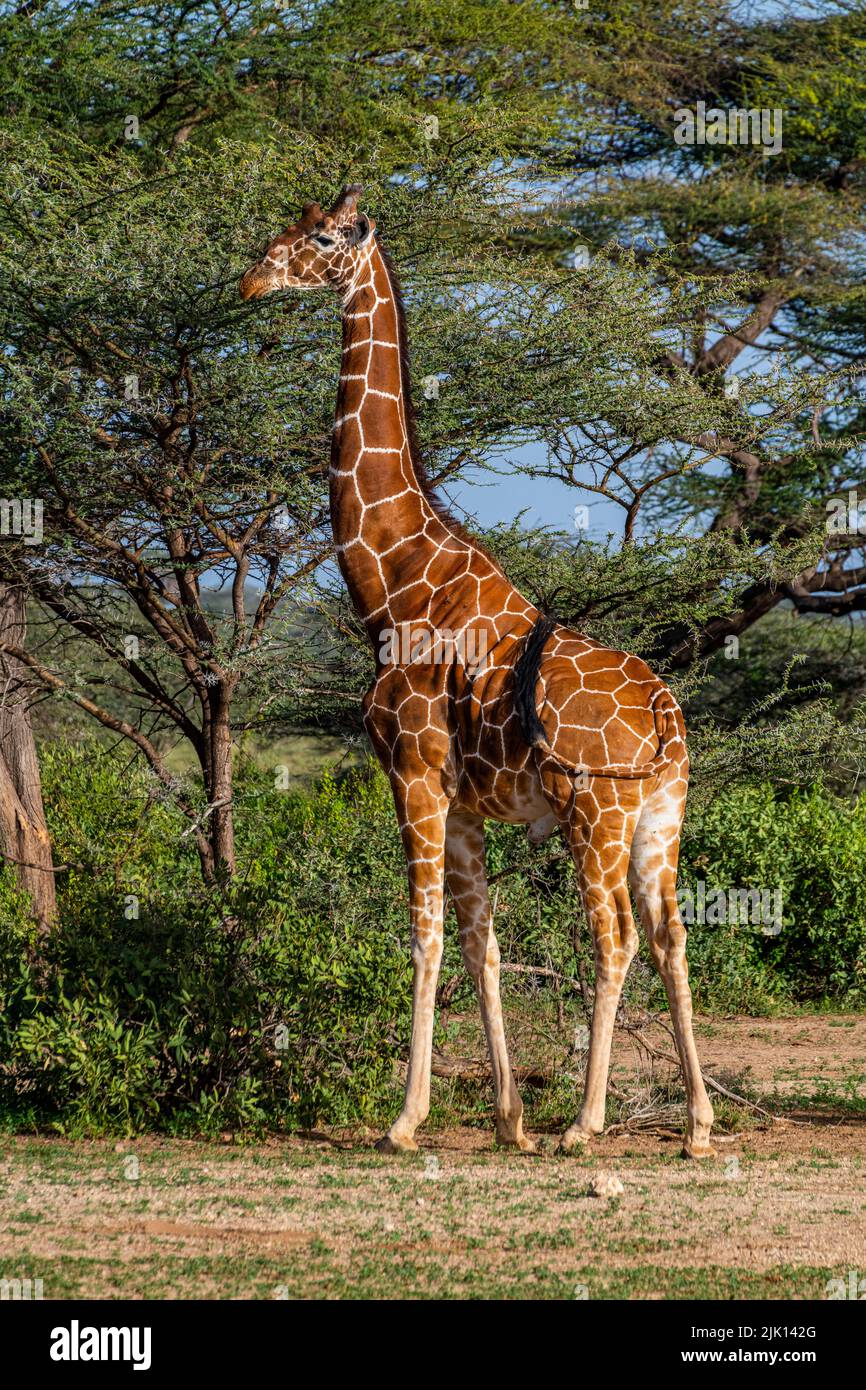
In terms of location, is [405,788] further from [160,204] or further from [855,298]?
[855,298]

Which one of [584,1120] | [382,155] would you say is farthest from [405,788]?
[382,155]

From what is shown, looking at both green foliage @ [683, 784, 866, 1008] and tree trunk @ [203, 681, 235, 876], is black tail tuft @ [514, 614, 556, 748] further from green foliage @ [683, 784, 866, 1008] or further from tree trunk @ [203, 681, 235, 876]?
green foliage @ [683, 784, 866, 1008]

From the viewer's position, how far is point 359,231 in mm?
7594

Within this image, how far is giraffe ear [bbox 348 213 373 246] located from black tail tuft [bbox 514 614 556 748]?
2.03 metres

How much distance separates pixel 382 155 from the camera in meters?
11.6

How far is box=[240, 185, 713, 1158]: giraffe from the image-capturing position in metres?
7.22

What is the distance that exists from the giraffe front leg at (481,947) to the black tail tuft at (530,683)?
78 centimetres

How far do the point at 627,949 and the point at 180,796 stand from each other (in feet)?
12.8

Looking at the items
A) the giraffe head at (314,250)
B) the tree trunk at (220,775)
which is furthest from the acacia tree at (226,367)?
the giraffe head at (314,250)

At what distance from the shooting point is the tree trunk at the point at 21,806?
12.7 meters

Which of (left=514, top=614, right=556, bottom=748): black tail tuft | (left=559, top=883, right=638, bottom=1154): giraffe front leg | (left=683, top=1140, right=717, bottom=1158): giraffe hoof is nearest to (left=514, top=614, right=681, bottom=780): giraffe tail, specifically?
(left=514, top=614, right=556, bottom=748): black tail tuft

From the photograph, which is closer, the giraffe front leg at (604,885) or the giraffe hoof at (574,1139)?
the giraffe front leg at (604,885)

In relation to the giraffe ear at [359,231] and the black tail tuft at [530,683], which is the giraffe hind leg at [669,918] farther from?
the giraffe ear at [359,231]

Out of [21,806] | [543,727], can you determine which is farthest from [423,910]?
[21,806]
